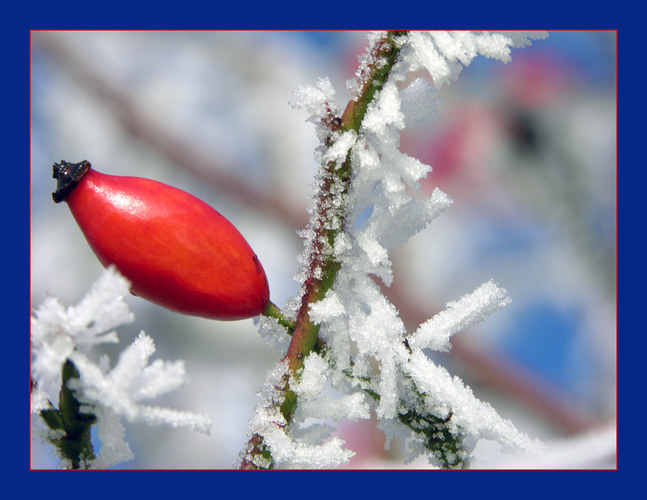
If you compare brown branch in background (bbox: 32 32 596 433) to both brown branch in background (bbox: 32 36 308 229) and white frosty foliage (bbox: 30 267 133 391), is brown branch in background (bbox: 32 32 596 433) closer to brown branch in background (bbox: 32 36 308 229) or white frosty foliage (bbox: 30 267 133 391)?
brown branch in background (bbox: 32 36 308 229)

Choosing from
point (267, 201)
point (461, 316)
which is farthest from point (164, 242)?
point (267, 201)

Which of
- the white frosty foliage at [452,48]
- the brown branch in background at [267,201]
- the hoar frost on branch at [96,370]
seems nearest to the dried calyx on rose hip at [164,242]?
the hoar frost on branch at [96,370]

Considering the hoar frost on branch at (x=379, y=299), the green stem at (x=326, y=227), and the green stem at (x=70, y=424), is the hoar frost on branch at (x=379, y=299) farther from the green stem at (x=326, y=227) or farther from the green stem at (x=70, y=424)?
the green stem at (x=70, y=424)

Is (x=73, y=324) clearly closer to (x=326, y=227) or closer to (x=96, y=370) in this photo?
(x=96, y=370)

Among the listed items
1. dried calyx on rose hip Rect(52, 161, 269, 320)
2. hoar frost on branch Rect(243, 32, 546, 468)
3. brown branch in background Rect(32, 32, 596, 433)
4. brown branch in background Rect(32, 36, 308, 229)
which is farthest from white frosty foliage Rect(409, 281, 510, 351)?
brown branch in background Rect(32, 36, 308, 229)

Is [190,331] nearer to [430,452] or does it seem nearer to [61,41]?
[61,41]
